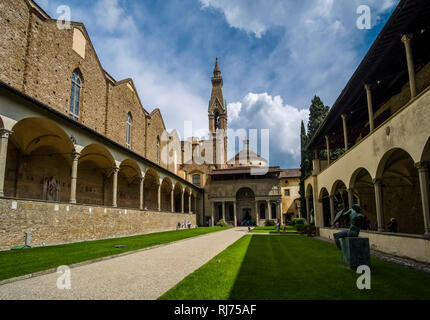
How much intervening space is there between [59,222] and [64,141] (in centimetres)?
490

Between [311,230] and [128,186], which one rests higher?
[128,186]

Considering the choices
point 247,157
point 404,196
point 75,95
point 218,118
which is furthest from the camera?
point 247,157

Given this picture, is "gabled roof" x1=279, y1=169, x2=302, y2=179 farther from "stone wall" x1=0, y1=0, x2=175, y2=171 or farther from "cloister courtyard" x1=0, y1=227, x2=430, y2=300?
"cloister courtyard" x1=0, y1=227, x2=430, y2=300

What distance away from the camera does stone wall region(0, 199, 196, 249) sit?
1070cm

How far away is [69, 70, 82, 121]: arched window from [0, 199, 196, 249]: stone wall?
8518 millimetres

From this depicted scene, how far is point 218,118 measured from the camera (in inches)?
2302

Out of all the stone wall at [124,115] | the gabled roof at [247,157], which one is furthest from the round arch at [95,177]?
the gabled roof at [247,157]

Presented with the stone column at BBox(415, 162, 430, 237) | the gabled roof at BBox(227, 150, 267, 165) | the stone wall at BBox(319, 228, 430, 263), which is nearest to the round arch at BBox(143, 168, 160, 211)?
the stone wall at BBox(319, 228, 430, 263)

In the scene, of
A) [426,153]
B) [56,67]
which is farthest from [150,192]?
[426,153]

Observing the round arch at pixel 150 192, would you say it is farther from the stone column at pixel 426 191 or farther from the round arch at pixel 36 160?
the stone column at pixel 426 191

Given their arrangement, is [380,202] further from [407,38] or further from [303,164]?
[303,164]

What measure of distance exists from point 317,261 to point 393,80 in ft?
32.2

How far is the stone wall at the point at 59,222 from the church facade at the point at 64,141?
41 mm

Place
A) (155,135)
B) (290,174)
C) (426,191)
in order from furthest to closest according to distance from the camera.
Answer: (290,174)
(155,135)
(426,191)
